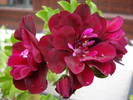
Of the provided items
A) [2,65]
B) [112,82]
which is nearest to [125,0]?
[112,82]

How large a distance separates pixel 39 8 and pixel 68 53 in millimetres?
5709

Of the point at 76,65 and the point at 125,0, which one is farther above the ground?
the point at 76,65

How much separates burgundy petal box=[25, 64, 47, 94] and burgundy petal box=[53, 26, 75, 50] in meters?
0.05

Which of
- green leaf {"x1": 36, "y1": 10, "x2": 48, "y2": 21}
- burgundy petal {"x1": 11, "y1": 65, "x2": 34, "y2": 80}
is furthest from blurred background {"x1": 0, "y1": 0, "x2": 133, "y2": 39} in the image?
burgundy petal {"x1": 11, "y1": 65, "x2": 34, "y2": 80}

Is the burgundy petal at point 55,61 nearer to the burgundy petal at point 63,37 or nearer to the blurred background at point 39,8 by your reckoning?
the burgundy petal at point 63,37

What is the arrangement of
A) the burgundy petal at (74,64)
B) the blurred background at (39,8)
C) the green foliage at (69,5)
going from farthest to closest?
1. the blurred background at (39,8)
2. the green foliage at (69,5)
3. the burgundy petal at (74,64)

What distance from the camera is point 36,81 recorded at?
0.52 metres

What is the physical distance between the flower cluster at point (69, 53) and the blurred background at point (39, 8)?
432cm

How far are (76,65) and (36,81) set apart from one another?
8cm

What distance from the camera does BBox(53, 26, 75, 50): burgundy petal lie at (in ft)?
1.66

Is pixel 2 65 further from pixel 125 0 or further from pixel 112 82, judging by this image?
pixel 125 0

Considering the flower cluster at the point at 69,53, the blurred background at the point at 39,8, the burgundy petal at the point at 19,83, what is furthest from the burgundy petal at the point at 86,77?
the blurred background at the point at 39,8

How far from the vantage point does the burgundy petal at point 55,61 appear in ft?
1.63

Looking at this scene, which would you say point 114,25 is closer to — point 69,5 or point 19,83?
point 69,5
